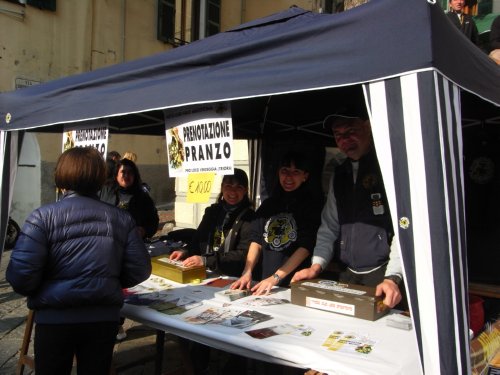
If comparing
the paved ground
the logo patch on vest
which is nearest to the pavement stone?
the paved ground

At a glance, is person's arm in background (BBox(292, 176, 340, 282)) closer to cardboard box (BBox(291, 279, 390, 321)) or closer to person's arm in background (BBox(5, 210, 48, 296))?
cardboard box (BBox(291, 279, 390, 321))

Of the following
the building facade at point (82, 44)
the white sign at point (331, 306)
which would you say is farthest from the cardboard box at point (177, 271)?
the building facade at point (82, 44)

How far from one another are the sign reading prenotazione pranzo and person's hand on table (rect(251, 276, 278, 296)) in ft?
2.17

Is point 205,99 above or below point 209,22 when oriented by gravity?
below

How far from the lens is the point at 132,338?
12.1ft

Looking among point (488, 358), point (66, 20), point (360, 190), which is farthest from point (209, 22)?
point (488, 358)

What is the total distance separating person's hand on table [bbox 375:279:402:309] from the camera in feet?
6.44

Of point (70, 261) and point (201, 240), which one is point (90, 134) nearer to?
point (201, 240)

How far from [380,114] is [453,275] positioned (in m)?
0.57

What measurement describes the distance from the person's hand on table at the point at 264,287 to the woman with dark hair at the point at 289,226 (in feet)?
0.26

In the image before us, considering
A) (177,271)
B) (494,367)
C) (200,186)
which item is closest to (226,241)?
(177,271)

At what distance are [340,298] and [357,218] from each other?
1.46 feet

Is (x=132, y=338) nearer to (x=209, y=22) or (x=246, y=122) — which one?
(x=246, y=122)

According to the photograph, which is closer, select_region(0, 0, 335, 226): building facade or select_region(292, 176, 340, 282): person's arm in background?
select_region(292, 176, 340, 282): person's arm in background
